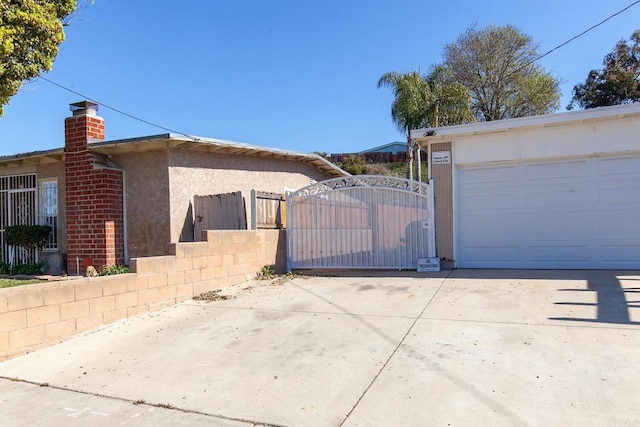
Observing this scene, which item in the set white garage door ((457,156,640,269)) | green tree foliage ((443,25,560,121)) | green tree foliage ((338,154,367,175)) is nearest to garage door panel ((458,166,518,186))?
white garage door ((457,156,640,269))

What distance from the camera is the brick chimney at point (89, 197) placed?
10242 millimetres

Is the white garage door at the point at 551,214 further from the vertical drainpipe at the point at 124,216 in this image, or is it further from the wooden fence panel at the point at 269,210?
the vertical drainpipe at the point at 124,216

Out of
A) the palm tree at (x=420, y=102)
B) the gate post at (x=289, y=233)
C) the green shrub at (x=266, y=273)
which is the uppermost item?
the palm tree at (x=420, y=102)

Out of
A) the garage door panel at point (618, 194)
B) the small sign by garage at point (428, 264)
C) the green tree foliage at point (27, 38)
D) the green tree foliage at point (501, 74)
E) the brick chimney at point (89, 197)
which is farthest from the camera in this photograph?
the green tree foliage at point (501, 74)

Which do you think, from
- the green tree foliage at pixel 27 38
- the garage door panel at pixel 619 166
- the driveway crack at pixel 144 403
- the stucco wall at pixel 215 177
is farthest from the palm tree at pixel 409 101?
the driveway crack at pixel 144 403

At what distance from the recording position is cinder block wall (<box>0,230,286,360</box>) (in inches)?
203

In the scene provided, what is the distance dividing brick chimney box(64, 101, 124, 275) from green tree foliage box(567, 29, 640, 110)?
27.8m

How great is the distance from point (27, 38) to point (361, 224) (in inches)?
Result: 258

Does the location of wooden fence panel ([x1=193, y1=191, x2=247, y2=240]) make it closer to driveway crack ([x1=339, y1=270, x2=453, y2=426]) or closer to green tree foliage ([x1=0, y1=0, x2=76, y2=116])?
green tree foliage ([x1=0, y1=0, x2=76, y2=116])

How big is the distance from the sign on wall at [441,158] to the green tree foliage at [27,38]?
694 cm

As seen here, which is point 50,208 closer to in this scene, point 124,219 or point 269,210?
point 124,219

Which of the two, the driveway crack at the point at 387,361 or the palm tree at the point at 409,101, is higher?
the palm tree at the point at 409,101

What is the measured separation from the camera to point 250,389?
4.07 m

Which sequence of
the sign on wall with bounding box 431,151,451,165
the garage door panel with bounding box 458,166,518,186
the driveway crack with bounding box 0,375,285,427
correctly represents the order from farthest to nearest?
the sign on wall with bounding box 431,151,451,165, the garage door panel with bounding box 458,166,518,186, the driveway crack with bounding box 0,375,285,427
